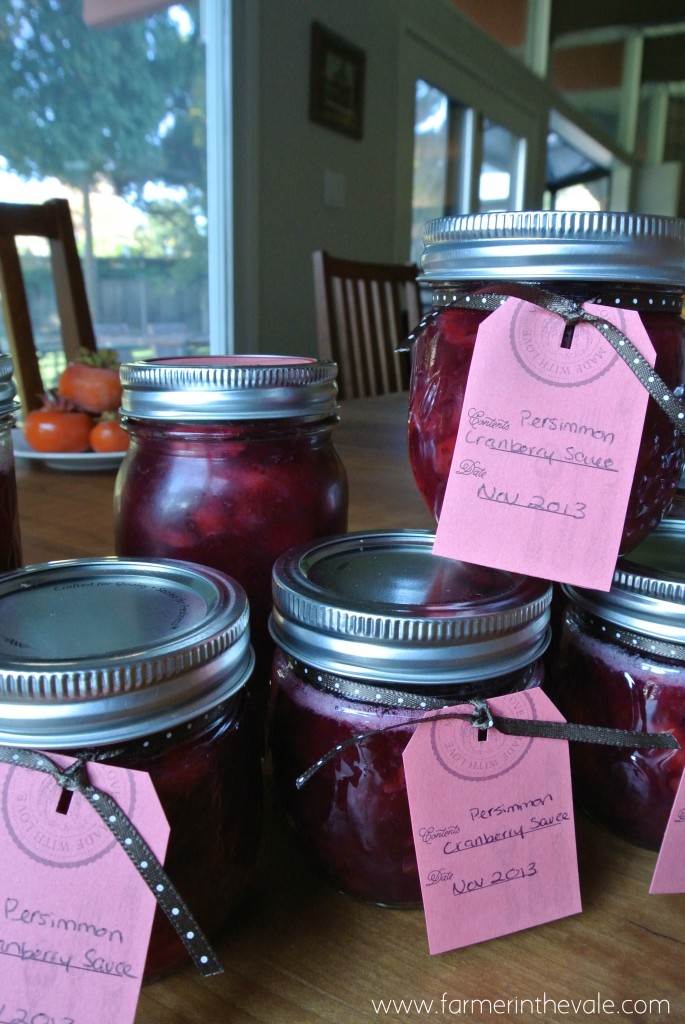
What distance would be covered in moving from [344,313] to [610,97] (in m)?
5.57

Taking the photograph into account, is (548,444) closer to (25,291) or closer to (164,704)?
(164,704)

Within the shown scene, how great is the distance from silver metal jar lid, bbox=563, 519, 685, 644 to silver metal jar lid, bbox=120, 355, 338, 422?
0.18 m

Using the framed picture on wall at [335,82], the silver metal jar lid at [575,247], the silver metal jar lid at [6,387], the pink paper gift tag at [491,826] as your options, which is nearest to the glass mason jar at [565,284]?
the silver metal jar lid at [575,247]

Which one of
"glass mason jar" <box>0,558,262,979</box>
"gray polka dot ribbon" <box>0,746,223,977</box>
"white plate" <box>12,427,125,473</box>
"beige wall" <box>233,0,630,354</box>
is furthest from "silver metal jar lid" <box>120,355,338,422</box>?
"beige wall" <box>233,0,630,354</box>

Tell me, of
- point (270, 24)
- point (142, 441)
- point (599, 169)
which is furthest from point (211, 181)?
point (599, 169)

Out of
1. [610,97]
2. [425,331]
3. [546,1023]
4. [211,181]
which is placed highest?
[610,97]

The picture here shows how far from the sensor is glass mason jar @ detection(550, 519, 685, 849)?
0.38 m

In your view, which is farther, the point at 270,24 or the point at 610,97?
the point at 610,97

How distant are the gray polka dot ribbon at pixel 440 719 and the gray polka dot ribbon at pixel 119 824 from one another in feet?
0.23

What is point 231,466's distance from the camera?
0.45 metres

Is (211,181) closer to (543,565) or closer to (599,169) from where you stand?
(543,565)

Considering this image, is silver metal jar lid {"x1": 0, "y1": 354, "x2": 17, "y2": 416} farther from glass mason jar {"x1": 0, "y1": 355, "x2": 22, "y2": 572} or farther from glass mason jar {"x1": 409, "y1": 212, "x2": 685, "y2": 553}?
glass mason jar {"x1": 409, "y1": 212, "x2": 685, "y2": 553}

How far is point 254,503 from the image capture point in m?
0.46

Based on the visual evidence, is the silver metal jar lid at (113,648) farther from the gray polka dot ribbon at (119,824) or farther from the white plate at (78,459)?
the white plate at (78,459)
